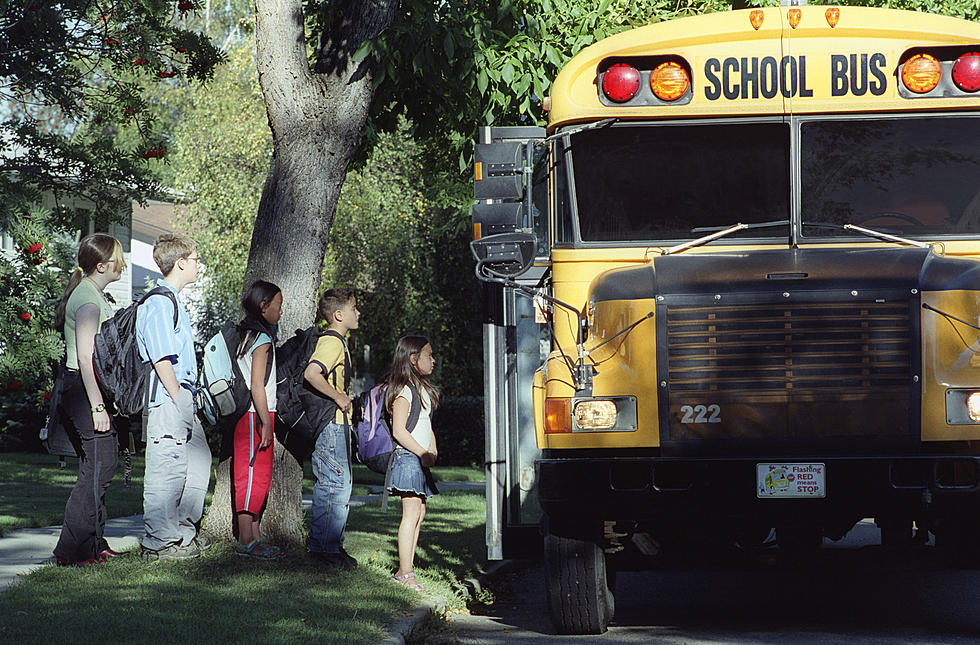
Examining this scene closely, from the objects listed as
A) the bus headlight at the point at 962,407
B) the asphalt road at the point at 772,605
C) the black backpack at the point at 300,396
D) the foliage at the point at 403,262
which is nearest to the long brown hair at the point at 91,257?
the black backpack at the point at 300,396

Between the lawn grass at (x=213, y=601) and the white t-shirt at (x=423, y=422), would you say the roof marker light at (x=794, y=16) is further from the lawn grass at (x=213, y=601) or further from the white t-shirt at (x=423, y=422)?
the lawn grass at (x=213, y=601)

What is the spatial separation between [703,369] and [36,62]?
896 centimetres

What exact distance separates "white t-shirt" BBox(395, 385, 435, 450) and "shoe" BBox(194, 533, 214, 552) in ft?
5.07

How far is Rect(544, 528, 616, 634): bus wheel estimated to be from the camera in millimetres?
6855

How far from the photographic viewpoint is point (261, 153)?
29.8 m

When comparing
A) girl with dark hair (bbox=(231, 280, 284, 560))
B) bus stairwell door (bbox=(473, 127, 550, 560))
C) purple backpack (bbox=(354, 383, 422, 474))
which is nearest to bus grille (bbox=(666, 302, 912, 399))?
bus stairwell door (bbox=(473, 127, 550, 560))

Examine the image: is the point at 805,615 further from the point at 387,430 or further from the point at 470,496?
the point at 470,496

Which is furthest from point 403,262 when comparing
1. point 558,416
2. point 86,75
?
point 558,416

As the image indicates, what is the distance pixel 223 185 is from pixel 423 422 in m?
21.9

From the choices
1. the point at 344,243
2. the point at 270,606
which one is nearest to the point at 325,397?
the point at 270,606

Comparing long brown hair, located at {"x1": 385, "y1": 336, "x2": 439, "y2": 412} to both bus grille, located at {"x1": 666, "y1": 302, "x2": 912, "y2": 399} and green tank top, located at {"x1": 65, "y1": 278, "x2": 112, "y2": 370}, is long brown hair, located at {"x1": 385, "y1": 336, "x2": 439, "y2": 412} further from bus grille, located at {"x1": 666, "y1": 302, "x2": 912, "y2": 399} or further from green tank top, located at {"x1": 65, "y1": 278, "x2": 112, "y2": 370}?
bus grille, located at {"x1": 666, "y1": 302, "x2": 912, "y2": 399}

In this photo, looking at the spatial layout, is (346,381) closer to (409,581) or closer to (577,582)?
(409,581)

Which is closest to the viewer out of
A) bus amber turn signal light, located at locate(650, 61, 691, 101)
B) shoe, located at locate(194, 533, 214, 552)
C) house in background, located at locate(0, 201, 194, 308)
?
bus amber turn signal light, located at locate(650, 61, 691, 101)

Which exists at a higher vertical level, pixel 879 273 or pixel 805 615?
pixel 879 273
